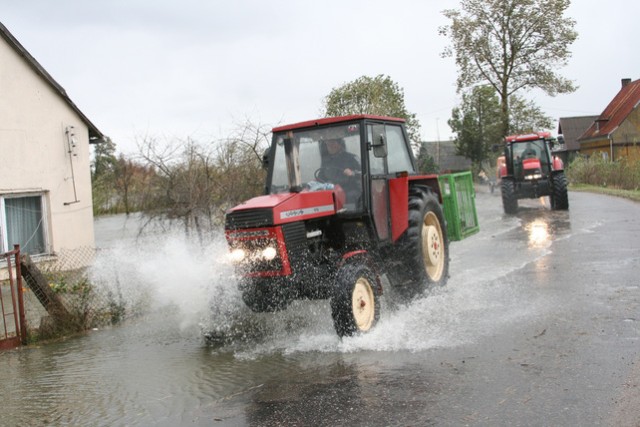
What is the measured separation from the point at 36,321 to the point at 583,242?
10.1 meters

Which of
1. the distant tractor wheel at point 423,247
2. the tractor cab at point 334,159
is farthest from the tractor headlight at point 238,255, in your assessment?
the distant tractor wheel at point 423,247

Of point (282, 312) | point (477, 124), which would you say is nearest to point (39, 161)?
point (282, 312)

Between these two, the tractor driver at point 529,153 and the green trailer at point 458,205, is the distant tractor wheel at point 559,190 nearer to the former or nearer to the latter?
the tractor driver at point 529,153

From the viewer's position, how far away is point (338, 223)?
7.59 m

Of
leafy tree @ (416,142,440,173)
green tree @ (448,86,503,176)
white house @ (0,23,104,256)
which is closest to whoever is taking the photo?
white house @ (0,23,104,256)

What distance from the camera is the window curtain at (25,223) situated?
12.9 metres

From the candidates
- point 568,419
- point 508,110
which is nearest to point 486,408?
point 568,419

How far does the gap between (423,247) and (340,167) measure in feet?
6.68

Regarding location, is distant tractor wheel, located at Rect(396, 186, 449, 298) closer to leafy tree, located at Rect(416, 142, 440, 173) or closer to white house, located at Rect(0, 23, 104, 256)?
white house, located at Rect(0, 23, 104, 256)

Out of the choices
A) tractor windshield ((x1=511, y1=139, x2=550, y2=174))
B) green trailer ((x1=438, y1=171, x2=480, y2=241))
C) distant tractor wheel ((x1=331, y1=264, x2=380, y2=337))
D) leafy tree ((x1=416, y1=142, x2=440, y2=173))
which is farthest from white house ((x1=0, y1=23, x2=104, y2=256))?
leafy tree ((x1=416, y1=142, x2=440, y2=173))

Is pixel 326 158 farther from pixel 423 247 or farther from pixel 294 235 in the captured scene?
pixel 423 247

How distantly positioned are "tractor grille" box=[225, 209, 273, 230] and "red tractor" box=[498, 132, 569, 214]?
15680mm

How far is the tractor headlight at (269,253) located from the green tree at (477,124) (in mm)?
41056

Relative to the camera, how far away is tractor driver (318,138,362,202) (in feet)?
24.8
